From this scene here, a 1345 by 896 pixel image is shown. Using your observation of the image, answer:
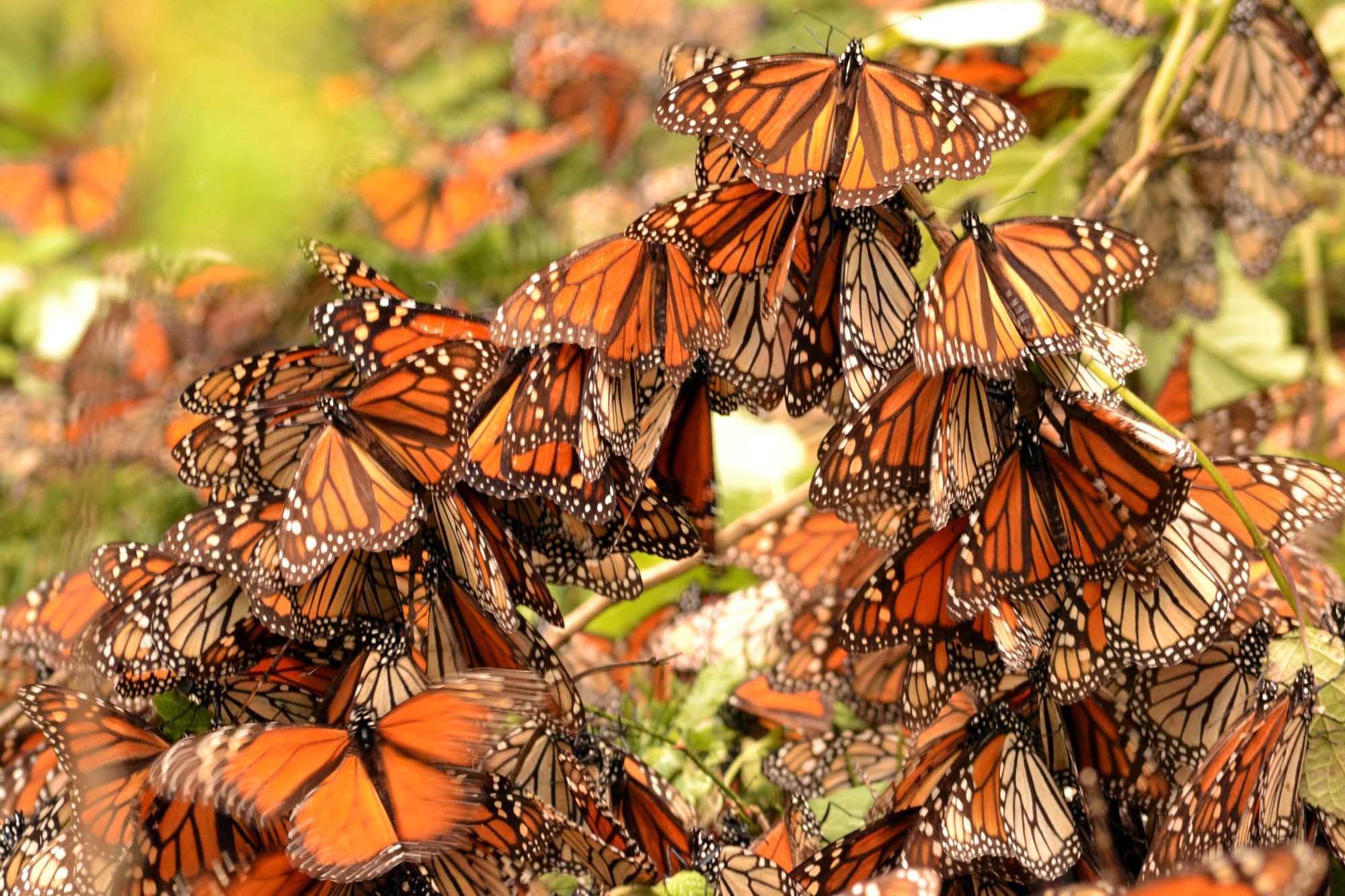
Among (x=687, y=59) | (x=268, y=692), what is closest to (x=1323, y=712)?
(x=687, y=59)

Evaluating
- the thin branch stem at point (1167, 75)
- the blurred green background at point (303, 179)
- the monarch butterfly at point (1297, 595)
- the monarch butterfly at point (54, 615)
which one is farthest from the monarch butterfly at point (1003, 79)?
the monarch butterfly at point (54, 615)

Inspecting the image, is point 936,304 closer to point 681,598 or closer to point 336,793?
point 336,793

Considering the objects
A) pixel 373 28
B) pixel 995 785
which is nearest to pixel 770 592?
pixel 995 785

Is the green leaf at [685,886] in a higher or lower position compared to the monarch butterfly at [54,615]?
lower

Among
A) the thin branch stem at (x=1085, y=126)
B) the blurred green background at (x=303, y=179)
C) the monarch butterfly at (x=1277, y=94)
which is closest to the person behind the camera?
the blurred green background at (x=303, y=179)

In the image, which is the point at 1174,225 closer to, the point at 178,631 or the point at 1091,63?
the point at 1091,63

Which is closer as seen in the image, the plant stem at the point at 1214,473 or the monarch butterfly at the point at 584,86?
the plant stem at the point at 1214,473

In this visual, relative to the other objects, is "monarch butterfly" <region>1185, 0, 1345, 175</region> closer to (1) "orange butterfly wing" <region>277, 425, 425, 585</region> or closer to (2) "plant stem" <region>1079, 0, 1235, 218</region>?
(2) "plant stem" <region>1079, 0, 1235, 218</region>

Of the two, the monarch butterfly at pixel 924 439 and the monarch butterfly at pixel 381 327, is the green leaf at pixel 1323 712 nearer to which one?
the monarch butterfly at pixel 924 439
